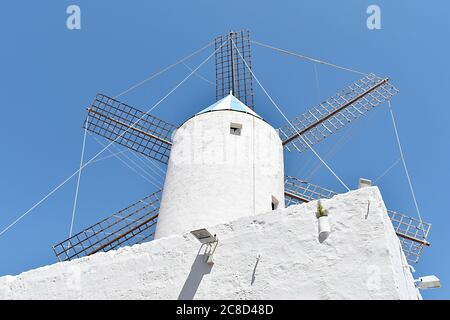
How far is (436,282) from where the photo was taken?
6.43 metres

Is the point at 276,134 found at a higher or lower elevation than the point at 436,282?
higher

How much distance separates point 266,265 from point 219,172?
377cm

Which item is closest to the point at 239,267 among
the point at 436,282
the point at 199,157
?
the point at 436,282

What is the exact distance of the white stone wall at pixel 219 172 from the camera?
30.1 ft

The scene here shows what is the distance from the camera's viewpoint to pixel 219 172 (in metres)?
9.70

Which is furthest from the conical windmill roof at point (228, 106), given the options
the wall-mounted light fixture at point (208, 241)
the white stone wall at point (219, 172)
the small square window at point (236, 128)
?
the wall-mounted light fixture at point (208, 241)

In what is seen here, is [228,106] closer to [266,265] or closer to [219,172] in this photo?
Answer: [219,172]

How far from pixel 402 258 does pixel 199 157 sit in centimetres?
499

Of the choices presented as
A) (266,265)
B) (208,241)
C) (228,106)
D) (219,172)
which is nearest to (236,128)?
(228,106)

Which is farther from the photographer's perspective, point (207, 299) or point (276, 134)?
point (276, 134)

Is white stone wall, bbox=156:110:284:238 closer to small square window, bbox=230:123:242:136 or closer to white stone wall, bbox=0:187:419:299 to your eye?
small square window, bbox=230:123:242:136

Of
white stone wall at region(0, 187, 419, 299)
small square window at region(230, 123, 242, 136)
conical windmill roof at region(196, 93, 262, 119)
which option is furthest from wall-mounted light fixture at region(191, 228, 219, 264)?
conical windmill roof at region(196, 93, 262, 119)
